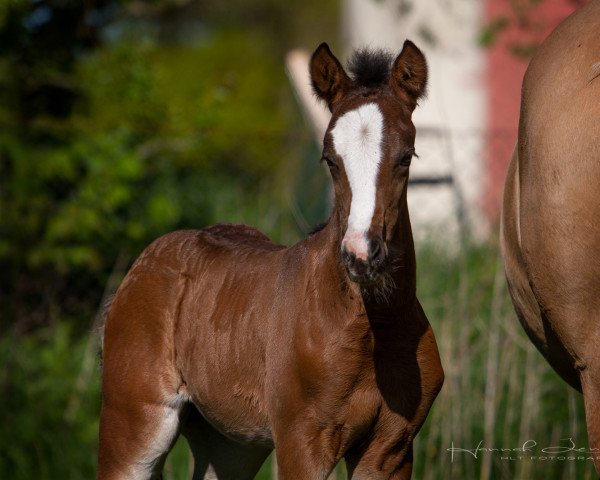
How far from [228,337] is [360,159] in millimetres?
964

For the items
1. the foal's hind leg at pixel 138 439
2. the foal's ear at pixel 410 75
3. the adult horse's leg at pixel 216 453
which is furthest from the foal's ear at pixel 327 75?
the adult horse's leg at pixel 216 453

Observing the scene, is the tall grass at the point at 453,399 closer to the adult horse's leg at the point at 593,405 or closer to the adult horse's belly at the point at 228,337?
the adult horse's belly at the point at 228,337

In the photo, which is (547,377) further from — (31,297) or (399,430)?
(31,297)

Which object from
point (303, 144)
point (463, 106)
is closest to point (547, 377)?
point (303, 144)

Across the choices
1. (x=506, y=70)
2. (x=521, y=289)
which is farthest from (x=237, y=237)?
(x=506, y=70)

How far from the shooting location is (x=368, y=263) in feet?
8.61

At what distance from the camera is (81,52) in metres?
7.29

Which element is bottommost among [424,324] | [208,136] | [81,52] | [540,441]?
[540,441]

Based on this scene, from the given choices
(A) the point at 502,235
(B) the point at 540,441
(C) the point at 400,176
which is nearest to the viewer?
(C) the point at 400,176

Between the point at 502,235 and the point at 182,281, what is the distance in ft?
4.07

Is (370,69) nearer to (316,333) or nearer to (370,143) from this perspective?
(370,143)

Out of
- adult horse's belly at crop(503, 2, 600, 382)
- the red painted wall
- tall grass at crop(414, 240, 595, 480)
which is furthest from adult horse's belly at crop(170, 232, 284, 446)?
the red painted wall

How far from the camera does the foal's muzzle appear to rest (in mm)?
2625

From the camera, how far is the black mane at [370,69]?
3.11 metres
